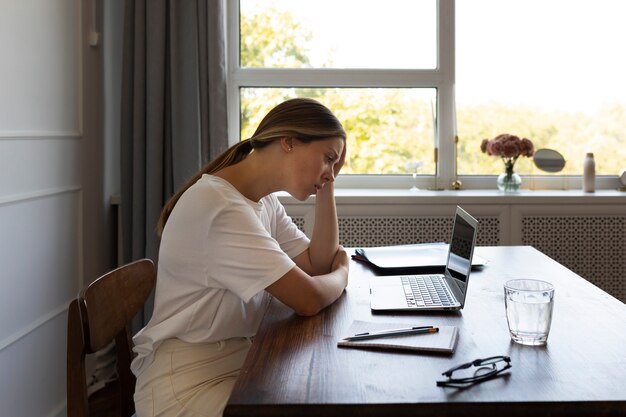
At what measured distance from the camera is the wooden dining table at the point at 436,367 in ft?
3.43

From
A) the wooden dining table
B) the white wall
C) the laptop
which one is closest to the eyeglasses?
the wooden dining table

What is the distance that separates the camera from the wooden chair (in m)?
1.36

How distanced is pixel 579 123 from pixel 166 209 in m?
2.41

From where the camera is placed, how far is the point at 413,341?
4.34 ft

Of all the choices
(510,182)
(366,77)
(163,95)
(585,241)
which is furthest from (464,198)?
(163,95)

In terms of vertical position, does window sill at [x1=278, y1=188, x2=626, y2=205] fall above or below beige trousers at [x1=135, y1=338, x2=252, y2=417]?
above

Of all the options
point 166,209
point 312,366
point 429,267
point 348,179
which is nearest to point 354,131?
point 348,179

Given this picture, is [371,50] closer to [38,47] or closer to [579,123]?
[579,123]

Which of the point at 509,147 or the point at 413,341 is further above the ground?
the point at 509,147

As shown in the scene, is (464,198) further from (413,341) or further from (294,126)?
(413,341)

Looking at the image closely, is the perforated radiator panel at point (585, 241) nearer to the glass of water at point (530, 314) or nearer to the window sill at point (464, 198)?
the window sill at point (464, 198)

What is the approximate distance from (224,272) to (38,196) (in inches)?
48.3

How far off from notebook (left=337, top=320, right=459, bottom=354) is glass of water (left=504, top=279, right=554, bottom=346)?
107 mm

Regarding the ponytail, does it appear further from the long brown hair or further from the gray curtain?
the gray curtain
